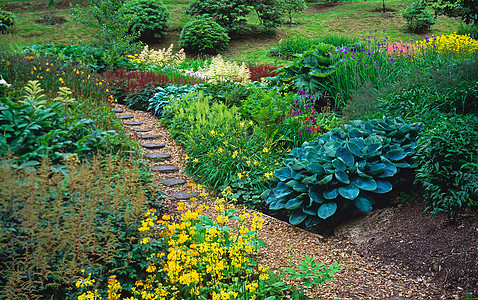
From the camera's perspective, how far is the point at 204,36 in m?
16.1

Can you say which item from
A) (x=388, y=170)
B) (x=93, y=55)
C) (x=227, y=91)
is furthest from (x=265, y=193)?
(x=93, y=55)

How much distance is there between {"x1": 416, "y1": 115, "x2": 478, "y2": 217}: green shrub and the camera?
335cm

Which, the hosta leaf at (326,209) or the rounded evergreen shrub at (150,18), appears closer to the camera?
the hosta leaf at (326,209)

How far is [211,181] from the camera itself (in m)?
4.88

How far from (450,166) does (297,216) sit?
61.9 inches

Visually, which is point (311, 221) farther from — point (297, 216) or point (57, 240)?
point (57, 240)

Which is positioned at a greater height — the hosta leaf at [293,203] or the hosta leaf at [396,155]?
the hosta leaf at [396,155]

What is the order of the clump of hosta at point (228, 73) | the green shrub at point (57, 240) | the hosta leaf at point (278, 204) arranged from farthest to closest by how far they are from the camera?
the clump of hosta at point (228, 73)
the hosta leaf at point (278, 204)
the green shrub at point (57, 240)

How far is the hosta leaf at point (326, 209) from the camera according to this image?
12.3 ft

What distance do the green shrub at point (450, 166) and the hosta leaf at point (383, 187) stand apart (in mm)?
310

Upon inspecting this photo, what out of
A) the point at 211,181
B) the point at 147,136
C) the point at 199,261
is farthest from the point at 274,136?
the point at 199,261

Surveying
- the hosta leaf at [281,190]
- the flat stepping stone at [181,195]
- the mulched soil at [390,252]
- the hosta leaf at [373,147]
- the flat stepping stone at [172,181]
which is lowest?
the mulched soil at [390,252]

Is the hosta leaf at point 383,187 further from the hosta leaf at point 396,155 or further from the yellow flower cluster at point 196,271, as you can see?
the yellow flower cluster at point 196,271

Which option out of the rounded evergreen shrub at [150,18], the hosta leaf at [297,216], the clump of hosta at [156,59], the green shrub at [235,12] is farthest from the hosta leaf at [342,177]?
the rounded evergreen shrub at [150,18]
